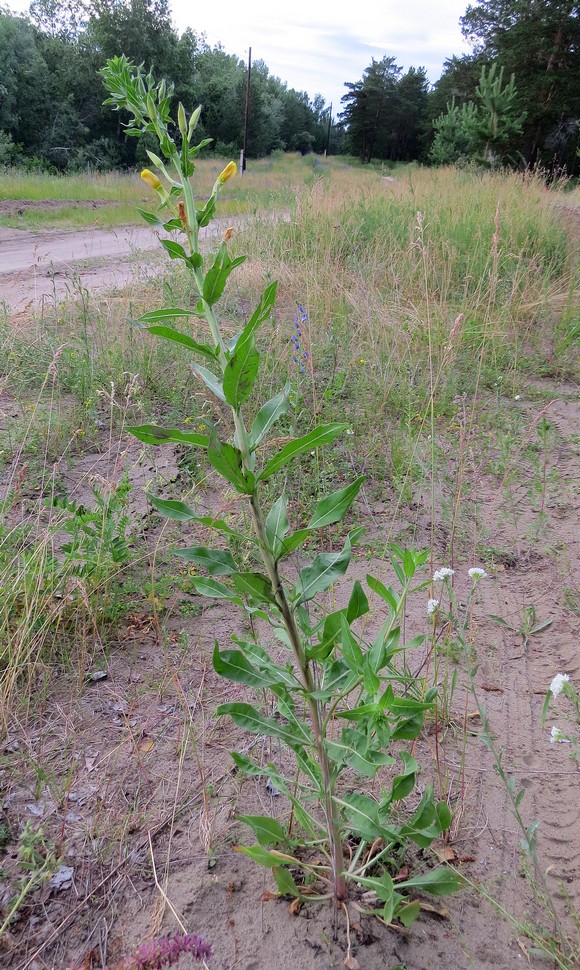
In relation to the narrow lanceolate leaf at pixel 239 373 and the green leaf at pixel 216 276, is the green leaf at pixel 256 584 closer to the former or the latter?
the narrow lanceolate leaf at pixel 239 373

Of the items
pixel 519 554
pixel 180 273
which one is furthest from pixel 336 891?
pixel 180 273

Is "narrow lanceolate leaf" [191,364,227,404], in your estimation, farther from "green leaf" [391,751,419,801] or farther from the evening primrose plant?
"green leaf" [391,751,419,801]

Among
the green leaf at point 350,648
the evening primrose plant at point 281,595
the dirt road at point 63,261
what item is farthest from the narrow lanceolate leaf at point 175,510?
the dirt road at point 63,261

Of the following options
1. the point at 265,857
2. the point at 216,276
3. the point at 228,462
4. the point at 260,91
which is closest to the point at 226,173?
the point at 216,276

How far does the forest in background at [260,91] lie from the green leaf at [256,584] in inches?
633

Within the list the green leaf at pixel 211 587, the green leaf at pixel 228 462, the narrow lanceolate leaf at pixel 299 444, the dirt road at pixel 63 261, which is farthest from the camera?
the dirt road at pixel 63 261

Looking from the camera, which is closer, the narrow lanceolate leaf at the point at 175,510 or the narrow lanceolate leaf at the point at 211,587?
the narrow lanceolate leaf at the point at 175,510

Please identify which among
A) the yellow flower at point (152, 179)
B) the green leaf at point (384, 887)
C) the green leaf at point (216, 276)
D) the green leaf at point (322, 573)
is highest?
the yellow flower at point (152, 179)

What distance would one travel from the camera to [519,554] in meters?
2.77

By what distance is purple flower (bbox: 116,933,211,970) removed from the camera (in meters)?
1.24

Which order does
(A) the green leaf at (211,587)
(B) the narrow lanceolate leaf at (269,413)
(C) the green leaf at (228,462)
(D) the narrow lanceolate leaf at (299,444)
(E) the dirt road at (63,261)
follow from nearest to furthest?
(C) the green leaf at (228,462)
(D) the narrow lanceolate leaf at (299,444)
(B) the narrow lanceolate leaf at (269,413)
(A) the green leaf at (211,587)
(E) the dirt road at (63,261)

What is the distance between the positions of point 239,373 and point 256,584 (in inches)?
15.7

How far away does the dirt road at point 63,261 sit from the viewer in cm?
596

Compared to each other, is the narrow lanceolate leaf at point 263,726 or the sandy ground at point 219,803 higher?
the narrow lanceolate leaf at point 263,726
